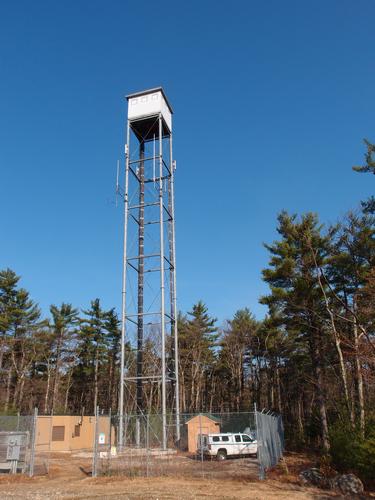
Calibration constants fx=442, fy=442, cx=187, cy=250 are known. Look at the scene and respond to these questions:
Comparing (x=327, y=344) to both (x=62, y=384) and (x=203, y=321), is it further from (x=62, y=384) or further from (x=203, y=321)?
(x=62, y=384)

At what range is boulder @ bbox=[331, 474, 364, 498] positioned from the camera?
13.6 metres

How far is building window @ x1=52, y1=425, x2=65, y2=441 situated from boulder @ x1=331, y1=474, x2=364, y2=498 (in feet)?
79.2

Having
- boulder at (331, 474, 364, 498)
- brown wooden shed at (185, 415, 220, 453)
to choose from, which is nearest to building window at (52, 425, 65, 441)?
brown wooden shed at (185, 415, 220, 453)

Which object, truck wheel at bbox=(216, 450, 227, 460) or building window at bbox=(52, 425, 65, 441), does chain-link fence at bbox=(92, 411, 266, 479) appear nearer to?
truck wheel at bbox=(216, 450, 227, 460)

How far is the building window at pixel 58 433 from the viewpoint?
3266 cm

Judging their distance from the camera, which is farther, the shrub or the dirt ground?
the shrub

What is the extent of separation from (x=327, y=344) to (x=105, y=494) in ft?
68.9

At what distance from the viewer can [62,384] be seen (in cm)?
5672

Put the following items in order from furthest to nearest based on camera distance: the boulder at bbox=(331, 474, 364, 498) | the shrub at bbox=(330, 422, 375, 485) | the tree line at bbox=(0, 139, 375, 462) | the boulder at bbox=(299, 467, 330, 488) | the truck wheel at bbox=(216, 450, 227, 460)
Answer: the tree line at bbox=(0, 139, 375, 462) < the truck wheel at bbox=(216, 450, 227, 460) < the boulder at bbox=(299, 467, 330, 488) < the shrub at bbox=(330, 422, 375, 485) < the boulder at bbox=(331, 474, 364, 498)

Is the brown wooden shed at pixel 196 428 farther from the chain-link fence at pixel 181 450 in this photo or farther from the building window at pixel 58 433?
the building window at pixel 58 433

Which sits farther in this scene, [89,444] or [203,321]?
[203,321]

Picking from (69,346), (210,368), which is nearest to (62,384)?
(69,346)

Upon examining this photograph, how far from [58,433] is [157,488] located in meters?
21.7

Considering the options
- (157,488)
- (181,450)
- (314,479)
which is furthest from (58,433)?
(314,479)
